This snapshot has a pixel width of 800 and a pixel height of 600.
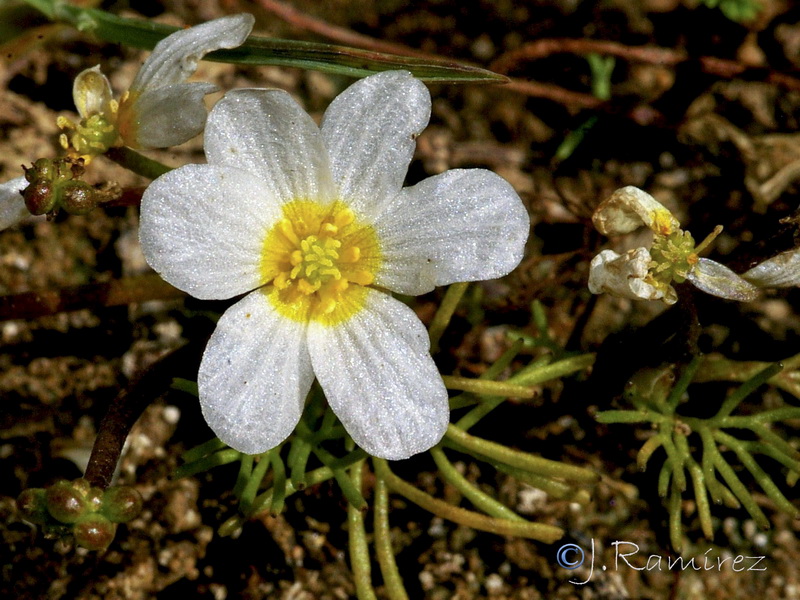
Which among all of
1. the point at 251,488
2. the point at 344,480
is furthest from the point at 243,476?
the point at 344,480

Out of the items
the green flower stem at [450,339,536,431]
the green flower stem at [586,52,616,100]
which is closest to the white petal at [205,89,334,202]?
the green flower stem at [450,339,536,431]

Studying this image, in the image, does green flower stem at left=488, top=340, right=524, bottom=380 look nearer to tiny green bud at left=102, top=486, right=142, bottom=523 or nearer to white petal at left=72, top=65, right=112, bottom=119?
tiny green bud at left=102, top=486, right=142, bottom=523

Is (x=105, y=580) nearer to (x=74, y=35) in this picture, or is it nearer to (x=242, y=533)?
(x=242, y=533)

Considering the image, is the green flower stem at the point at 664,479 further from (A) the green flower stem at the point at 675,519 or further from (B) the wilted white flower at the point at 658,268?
(B) the wilted white flower at the point at 658,268

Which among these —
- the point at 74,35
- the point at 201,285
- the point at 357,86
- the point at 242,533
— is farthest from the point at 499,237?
the point at 74,35

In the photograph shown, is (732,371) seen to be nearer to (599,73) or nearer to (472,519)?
(472,519)

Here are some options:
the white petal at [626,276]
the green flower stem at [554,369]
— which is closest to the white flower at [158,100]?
the white petal at [626,276]

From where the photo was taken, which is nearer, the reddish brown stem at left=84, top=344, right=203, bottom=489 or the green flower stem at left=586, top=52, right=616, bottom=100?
the reddish brown stem at left=84, top=344, right=203, bottom=489
